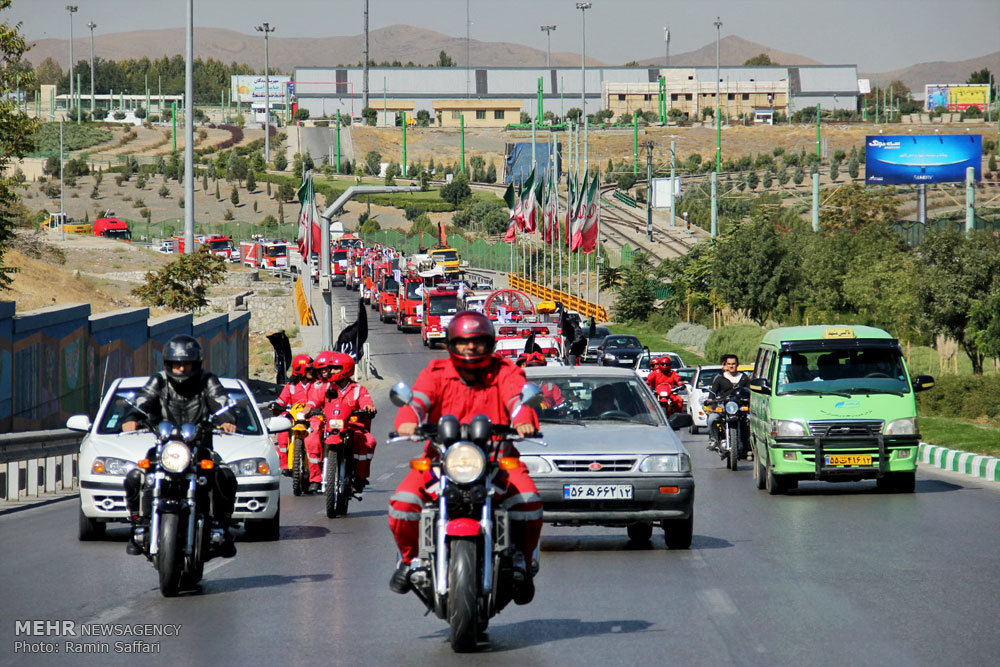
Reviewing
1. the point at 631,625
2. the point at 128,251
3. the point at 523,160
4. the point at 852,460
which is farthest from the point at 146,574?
the point at 523,160

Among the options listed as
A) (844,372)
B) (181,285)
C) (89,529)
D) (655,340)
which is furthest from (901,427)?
(655,340)

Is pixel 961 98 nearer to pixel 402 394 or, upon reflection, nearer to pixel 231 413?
pixel 231 413

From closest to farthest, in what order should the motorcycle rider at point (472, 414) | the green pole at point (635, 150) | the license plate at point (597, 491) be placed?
the motorcycle rider at point (472, 414), the license plate at point (597, 491), the green pole at point (635, 150)

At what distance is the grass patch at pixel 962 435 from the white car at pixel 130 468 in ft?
45.9

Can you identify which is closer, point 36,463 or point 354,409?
point 354,409

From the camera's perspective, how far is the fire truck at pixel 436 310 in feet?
212

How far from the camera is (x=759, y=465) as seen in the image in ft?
64.4

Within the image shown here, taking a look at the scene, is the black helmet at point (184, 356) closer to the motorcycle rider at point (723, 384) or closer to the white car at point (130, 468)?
the white car at point (130, 468)

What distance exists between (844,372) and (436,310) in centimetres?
4651

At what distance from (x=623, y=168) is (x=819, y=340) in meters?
145

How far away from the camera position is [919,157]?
84250mm

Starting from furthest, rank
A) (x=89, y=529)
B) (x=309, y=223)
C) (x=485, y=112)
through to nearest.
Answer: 1. (x=485, y=112)
2. (x=309, y=223)
3. (x=89, y=529)

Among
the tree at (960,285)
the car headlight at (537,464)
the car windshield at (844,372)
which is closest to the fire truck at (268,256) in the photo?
the tree at (960,285)

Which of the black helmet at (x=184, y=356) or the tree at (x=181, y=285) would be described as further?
the tree at (x=181, y=285)
